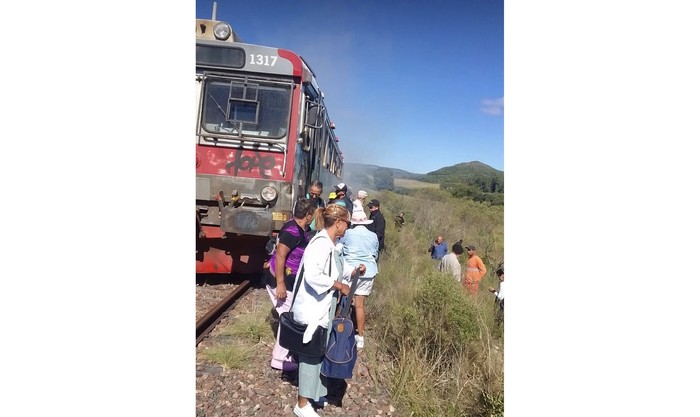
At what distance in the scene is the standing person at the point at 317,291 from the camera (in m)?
2.16

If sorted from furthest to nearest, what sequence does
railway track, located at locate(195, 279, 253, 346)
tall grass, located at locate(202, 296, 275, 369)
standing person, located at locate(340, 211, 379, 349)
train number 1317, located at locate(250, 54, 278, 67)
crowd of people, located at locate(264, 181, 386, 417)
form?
train number 1317, located at locate(250, 54, 278, 67), standing person, located at locate(340, 211, 379, 349), railway track, located at locate(195, 279, 253, 346), tall grass, located at locate(202, 296, 275, 369), crowd of people, located at locate(264, 181, 386, 417)

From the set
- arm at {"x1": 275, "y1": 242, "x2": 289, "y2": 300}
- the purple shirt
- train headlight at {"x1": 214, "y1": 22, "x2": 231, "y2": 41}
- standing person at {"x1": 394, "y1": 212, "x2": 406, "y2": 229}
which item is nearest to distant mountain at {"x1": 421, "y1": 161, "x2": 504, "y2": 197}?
the purple shirt

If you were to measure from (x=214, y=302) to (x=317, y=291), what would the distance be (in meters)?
1.52

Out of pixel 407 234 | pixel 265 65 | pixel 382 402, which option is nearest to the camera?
pixel 382 402

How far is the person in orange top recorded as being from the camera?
4.02 meters

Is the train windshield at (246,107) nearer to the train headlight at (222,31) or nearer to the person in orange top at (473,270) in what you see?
the train headlight at (222,31)

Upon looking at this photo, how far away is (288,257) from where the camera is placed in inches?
110

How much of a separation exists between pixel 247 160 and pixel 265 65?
899 mm

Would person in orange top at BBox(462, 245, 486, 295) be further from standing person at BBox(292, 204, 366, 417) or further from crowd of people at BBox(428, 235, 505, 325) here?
standing person at BBox(292, 204, 366, 417)

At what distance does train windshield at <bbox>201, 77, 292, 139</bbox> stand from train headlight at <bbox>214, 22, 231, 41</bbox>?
1.13 feet

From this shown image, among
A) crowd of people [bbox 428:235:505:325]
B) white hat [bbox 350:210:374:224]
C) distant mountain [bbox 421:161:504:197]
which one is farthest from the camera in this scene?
crowd of people [bbox 428:235:505:325]

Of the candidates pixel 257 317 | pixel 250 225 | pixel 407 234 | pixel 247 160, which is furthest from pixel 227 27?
pixel 407 234
